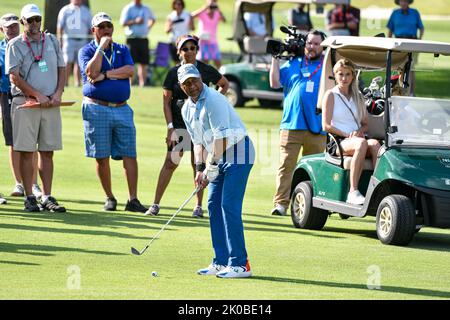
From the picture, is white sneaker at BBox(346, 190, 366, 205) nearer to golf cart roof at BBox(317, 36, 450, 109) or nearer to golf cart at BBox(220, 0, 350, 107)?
golf cart roof at BBox(317, 36, 450, 109)

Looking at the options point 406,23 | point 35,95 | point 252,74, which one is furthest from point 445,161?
point 252,74

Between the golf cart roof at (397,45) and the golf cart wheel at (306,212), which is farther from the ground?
the golf cart roof at (397,45)

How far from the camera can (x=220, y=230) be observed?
10.5m

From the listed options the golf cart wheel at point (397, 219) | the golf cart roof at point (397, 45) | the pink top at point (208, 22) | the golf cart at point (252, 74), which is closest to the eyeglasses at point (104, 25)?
the golf cart roof at point (397, 45)

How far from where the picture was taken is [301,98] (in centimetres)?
1474

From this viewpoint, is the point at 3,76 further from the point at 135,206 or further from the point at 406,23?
the point at 406,23

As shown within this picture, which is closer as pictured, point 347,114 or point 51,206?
point 347,114

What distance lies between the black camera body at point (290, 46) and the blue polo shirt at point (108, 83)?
1.66 meters

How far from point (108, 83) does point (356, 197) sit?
3.14 metres

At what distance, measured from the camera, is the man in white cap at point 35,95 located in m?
13.8

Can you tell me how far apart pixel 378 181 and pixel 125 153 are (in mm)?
3222

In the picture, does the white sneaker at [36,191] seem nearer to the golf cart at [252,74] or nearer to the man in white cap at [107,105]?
the man in white cap at [107,105]
